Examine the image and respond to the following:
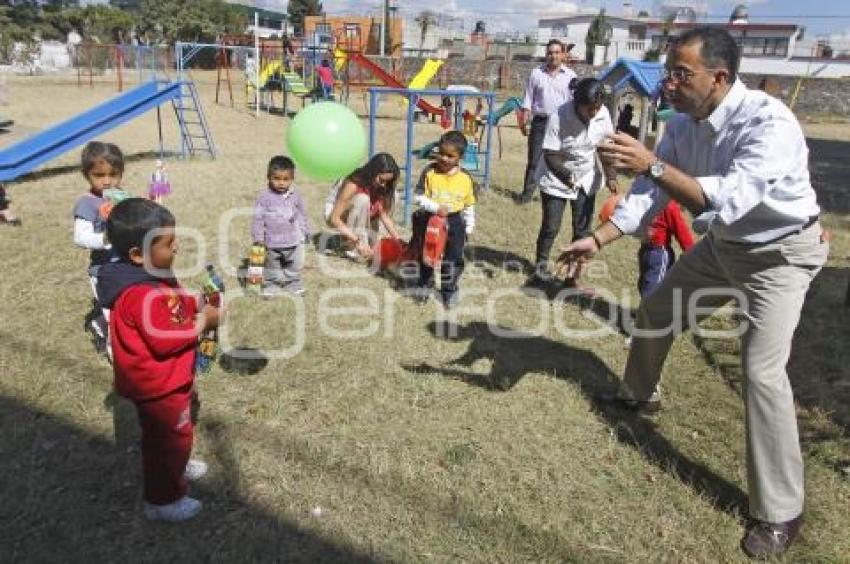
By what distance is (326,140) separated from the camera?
5492mm

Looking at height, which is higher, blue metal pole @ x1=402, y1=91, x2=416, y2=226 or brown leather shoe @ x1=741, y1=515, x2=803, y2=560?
blue metal pole @ x1=402, y1=91, x2=416, y2=226

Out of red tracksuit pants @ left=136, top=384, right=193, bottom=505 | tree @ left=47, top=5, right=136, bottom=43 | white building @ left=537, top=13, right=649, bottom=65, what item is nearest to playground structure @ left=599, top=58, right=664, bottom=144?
red tracksuit pants @ left=136, top=384, right=193, bottom=505

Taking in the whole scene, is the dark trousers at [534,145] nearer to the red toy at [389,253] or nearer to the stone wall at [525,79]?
the red toy at [389,253]

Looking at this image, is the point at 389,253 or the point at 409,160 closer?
the point at 389,253

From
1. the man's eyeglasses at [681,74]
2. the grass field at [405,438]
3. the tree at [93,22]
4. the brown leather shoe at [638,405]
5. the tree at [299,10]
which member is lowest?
the grass field at [405,438]

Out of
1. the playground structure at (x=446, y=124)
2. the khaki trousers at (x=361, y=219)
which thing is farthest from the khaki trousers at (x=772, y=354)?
the playground structure at (x=446, y=124)

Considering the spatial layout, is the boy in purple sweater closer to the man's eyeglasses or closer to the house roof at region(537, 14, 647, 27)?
the man's eyeglasses

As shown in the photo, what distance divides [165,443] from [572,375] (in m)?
2.68

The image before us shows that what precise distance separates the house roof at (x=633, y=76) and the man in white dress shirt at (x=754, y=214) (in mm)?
7644

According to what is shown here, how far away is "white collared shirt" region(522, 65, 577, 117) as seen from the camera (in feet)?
27.3

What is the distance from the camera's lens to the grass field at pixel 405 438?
2928mm

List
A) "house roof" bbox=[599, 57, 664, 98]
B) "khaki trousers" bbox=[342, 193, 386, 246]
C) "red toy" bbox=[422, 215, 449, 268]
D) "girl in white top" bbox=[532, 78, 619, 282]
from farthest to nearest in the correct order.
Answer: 1. "house roof" bbox=[599, 57, 664, 98]
2. "khaki trousers" bbox=[342, 193, 386, 246]
3. "girl in white top" bbox=[532, 78, 619, 282]
4. "red toy" bbox=[422, 215, 449, 268]

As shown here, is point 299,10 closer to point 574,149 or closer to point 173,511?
point 574,149

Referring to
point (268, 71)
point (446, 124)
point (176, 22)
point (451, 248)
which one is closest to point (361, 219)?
point (451, 248)
